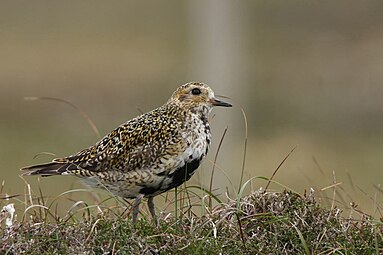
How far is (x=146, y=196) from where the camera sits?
670 centimetres

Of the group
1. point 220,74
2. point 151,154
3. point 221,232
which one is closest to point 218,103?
point 151,154

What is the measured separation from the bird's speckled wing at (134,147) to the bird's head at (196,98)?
0.37 ft

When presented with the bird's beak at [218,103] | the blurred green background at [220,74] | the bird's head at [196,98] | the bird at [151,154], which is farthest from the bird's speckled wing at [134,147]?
the blurred green background at [220,74]

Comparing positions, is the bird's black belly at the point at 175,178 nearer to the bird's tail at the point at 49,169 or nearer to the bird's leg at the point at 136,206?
the bird's leg at the point at 136,206

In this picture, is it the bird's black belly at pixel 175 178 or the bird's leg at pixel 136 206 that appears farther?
the bird's black belly at pixel 175 178

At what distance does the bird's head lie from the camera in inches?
276

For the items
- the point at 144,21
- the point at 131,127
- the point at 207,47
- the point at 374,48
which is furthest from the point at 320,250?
the point at 144,21

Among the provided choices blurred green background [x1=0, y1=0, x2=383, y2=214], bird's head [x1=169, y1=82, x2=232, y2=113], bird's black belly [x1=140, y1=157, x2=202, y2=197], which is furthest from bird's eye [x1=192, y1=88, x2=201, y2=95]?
blurred green background [x1=0, y1=0, x2=383, y2=214]

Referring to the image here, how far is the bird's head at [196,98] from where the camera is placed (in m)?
7.01

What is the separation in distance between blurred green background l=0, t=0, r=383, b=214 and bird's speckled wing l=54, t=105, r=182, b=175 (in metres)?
9.35

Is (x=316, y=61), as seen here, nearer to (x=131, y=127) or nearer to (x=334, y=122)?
(x=334, y=122)

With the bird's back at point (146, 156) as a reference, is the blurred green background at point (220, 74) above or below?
below

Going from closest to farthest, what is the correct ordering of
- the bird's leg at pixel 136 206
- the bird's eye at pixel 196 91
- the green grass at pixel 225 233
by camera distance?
the green grass at pixel 225 233 → the bird's leg at pixel 136 206 → the bird's eye at pixel 196 91

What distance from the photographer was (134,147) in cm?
672
